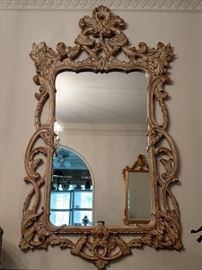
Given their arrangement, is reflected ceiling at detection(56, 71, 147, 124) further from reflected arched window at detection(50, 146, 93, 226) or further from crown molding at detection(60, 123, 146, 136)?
reflected arched window at detection(50, 146, 93, 226)

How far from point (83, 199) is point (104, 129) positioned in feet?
1.22

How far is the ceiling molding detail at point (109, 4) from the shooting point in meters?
2.20

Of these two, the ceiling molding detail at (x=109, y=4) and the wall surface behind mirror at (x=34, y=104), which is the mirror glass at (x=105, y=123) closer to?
the wall surface behind mirror at (x=34, y=104)

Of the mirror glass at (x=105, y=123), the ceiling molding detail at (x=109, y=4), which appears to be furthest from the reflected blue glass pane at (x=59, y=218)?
the ceiling molding detail at (x=109, y=4)

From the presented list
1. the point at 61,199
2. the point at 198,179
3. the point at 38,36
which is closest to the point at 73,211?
the point at 61,199

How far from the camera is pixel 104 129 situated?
199 cm

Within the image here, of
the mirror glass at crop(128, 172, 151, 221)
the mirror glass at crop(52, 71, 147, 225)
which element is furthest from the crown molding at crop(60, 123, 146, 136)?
the mirror glass at crop(128, 172, 151, 221)

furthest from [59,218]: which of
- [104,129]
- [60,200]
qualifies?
[104,129]

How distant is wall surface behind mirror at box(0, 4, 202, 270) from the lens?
71.7 inches

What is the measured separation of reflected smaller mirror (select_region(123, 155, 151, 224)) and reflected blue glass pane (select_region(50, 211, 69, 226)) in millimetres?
281

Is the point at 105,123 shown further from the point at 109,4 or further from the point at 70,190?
the point at 109,4

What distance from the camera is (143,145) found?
6.46 feet

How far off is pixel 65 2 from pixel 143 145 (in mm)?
939

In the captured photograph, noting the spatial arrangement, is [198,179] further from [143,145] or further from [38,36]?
[38,36]
